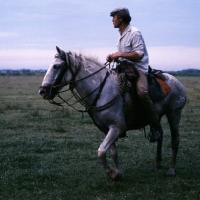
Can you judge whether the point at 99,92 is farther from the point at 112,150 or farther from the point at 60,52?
the point at 112,150

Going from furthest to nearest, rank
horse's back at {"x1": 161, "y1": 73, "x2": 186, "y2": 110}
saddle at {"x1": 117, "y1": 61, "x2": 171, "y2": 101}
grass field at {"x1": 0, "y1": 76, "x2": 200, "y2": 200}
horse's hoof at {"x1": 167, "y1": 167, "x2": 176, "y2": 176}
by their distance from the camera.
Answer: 1. horse's back at {"x1": 161, "y1": 73, "x2": 186, "y2": 110}
2. horse's hoof at {"x1": 167, "y1": 167, "x2": 176, "y2": 176}
3. saddle at {"x1": 117, "y1": 61, "x2": 171, "y2": 101}
4. grass field at {"x1": 0, "y1": 76, "x2": 200, "y2": 200}

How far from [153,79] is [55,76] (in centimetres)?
220

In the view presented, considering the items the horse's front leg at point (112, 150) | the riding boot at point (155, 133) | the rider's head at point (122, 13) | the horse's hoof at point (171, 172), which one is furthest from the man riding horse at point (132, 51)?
the horse's hoof at point (171, 172)

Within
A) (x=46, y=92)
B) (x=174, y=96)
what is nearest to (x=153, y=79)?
(x=174, y=96)

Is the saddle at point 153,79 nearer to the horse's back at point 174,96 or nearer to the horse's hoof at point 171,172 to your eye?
the horse's back at point 174,96

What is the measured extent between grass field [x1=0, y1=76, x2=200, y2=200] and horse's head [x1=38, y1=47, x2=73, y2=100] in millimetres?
1765

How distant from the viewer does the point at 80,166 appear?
8.96 m

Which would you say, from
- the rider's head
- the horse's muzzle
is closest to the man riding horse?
the rider's head

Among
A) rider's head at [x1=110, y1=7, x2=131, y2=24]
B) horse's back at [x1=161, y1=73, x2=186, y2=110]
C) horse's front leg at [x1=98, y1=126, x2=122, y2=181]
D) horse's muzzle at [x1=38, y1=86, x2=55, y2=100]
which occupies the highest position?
rider's head at [x1=110, y1=7, x2=131, y2=24]

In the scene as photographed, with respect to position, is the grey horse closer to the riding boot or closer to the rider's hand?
the rider's hand

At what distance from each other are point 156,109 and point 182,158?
2347 mm

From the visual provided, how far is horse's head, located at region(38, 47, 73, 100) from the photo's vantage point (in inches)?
271

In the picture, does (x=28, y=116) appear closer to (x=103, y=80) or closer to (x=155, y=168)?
(x=155, y=168)

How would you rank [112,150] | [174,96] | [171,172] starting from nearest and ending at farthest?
[112,150], [171,172], [174,96]
